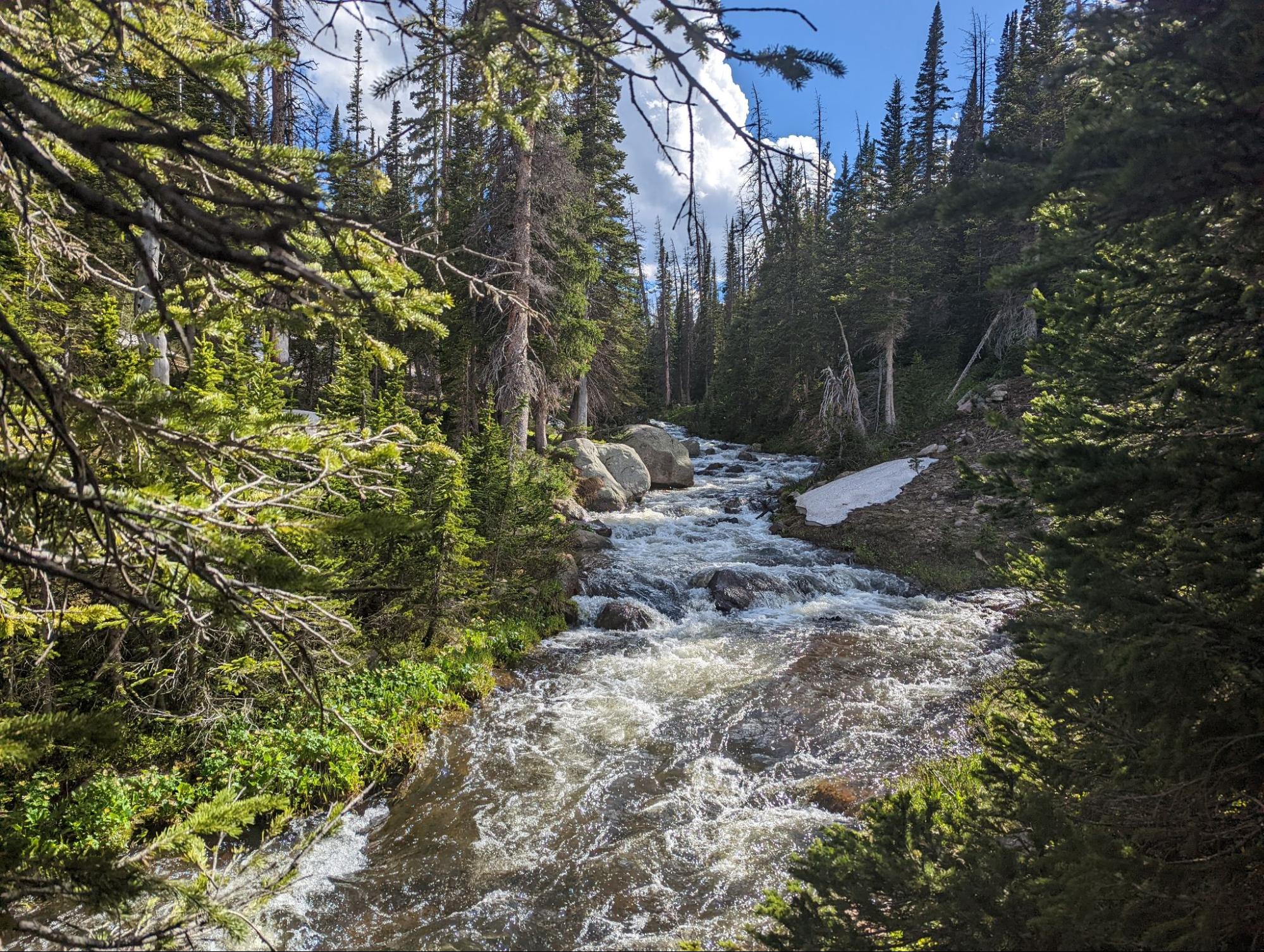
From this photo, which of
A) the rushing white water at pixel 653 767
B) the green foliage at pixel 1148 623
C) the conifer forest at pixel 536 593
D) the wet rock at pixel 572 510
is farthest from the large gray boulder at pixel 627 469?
the green foliage at pixel 1148 623

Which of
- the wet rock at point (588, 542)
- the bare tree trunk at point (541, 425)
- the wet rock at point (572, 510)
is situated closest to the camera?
the wet rock at point (588, 542)

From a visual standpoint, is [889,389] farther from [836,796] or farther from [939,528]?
[836,796]

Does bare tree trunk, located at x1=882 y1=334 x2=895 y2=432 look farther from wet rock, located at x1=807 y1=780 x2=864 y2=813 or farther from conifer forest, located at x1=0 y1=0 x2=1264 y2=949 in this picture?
wet rock, located at x1=807 y1=780 x2=864 y2=813

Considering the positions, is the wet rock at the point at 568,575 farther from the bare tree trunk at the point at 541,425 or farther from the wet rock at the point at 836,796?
the wet rock at the point at 836,796

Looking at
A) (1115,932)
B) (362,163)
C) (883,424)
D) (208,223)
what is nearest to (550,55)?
(362,163)

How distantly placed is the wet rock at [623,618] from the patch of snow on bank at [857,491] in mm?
7148

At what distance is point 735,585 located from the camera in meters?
13.1

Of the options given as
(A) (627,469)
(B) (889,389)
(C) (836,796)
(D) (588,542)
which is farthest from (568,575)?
(B) (889,389)

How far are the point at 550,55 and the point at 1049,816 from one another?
413 centimetres

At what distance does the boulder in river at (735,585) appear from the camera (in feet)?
41.5

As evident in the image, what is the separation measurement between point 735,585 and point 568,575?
139 inches

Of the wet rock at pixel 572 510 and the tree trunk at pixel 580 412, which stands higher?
the tree trunk at pixel 580 412

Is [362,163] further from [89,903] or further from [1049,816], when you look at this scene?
[1049,816]

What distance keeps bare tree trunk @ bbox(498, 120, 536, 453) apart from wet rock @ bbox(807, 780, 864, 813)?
34.0 ft
